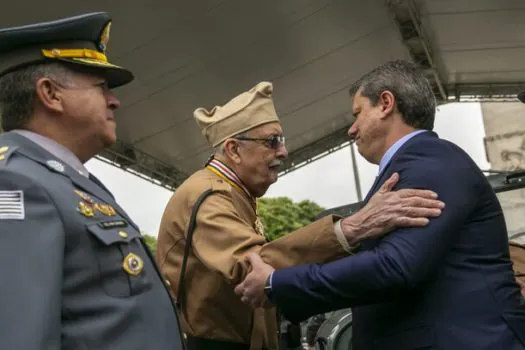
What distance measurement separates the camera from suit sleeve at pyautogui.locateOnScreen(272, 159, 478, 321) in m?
2.23

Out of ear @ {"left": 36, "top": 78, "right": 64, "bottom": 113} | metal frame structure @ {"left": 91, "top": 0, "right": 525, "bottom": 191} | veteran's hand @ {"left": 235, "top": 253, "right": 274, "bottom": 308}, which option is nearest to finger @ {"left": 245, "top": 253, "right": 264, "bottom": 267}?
veteran's hand @ {"left": 235, "top": 253, "right": 274, "bottom": 308}

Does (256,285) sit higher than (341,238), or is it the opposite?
(341,238)

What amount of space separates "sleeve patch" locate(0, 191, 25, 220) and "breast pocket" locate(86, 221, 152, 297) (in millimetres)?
190

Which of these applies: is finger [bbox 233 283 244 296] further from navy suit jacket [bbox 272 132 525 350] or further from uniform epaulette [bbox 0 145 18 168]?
uniform epaulette [bbox 0 145 18 168]

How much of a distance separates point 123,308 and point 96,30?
91 centimetres

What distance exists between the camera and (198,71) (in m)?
9.82

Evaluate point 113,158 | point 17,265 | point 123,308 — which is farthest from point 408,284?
point 113,158

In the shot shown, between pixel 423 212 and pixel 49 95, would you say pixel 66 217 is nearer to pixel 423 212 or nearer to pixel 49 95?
pixel 49 95

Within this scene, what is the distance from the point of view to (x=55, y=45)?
2115 millimetres

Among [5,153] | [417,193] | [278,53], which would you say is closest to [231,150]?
[417,193]

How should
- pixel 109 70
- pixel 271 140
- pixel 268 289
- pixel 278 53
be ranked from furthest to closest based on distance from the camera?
pixel 278 53, pixel 271 140, pixel 268 289, pixel 109 70

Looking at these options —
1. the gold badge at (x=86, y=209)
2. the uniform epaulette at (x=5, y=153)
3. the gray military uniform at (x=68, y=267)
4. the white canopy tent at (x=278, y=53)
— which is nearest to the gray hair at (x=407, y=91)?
Result: the gray military uniform at (x=68, y=267)

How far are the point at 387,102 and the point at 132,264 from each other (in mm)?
1190

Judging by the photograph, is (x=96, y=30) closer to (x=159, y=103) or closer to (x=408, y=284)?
(x=408, y=284)
